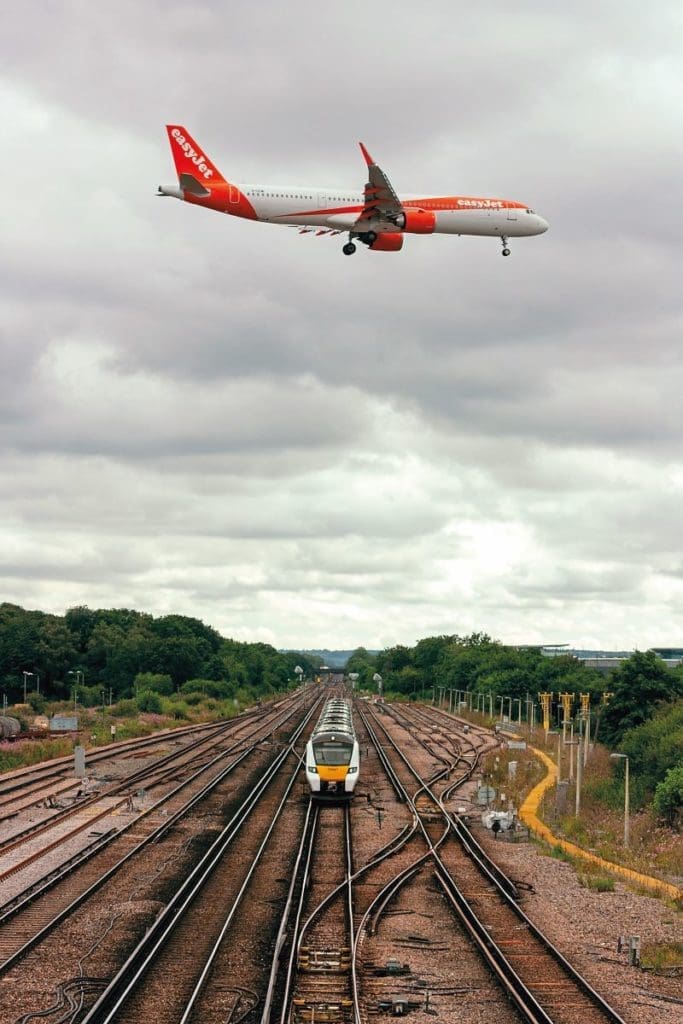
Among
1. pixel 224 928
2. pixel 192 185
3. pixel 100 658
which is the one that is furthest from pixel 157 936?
pixel 100 658

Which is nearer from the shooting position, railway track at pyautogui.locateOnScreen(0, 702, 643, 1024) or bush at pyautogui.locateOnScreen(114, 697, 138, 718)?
railway track at pyautogui.locateOnScreen(0, 702, 643, 1024)

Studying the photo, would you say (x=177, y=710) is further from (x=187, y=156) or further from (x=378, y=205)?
(x=378, y=205)

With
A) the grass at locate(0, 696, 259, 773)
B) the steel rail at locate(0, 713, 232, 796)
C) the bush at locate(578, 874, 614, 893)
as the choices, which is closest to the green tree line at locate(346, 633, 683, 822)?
the bush at locate(578, 874, 614, 893)

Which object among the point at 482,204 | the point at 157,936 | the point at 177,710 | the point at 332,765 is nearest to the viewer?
the point at 157,936

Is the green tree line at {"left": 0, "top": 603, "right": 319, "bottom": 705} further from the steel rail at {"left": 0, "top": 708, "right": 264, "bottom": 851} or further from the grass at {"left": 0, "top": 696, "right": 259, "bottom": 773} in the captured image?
the steel rail at {"left": 0, "top": 708, "right": 264, "bottom": 851}

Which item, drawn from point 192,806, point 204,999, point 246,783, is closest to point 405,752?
point 246,783

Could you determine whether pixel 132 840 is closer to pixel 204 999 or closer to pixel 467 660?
pixel 204 999
